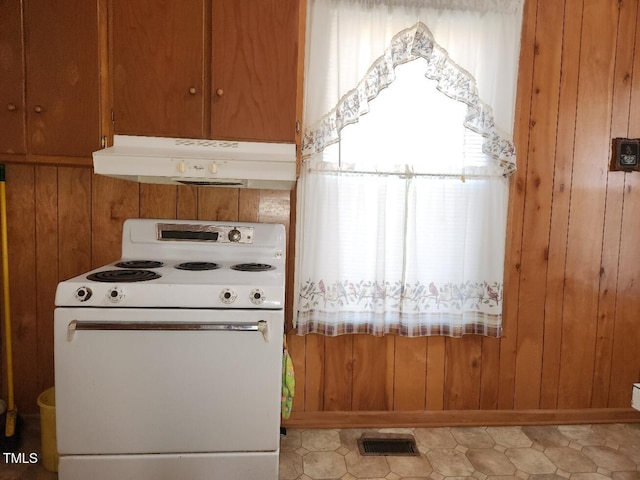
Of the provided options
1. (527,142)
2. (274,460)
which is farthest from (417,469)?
(527,142)

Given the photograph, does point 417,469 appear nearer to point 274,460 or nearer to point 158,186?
point 274,460

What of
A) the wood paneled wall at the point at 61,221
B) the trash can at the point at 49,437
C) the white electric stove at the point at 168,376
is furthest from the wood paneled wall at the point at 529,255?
the white electric stove at the point at 168,376

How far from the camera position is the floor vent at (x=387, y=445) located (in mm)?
2016

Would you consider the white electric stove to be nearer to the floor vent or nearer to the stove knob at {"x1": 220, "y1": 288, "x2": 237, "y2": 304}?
the stove knob at {"x1": 220, "y1": 288, "x2": 237, "y2": 304}

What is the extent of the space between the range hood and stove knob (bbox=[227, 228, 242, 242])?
387 millimetres

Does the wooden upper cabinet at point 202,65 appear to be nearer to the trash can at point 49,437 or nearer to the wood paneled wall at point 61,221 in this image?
the wood paneled wall at point 61,221

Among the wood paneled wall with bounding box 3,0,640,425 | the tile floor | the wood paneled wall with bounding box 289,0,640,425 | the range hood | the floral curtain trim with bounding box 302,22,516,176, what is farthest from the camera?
the wood paneled wall with bounding box 289,0,640,425

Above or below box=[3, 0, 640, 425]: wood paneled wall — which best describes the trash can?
below

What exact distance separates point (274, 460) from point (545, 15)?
2.48 meters

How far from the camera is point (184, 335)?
1.44m

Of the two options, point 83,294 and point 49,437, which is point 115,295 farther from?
point 49,437

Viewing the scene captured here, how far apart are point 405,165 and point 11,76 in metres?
1.77

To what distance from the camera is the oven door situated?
1407mm

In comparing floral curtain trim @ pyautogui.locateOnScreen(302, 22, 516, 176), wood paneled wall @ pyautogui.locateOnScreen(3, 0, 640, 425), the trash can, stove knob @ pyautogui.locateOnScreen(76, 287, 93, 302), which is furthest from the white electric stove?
floral curtain trim @ pyautogui.locateOnScreen(302, 22, 516, 176)
